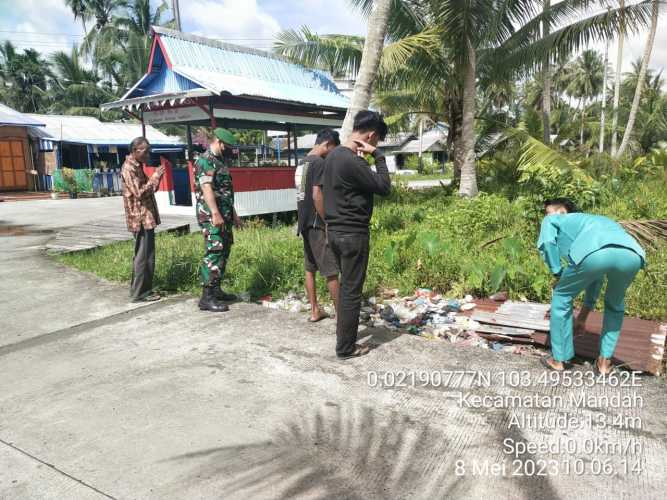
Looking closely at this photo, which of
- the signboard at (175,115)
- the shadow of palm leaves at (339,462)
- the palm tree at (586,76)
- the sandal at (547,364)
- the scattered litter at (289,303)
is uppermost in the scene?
the palm tree at (586,76)

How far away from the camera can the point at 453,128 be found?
14.4 meters

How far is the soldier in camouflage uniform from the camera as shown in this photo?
4.96 meters

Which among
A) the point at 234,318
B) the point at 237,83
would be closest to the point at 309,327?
the point at 234,318

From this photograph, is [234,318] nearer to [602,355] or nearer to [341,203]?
[341,203]

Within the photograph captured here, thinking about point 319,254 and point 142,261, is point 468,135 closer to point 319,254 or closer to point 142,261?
point 319,254

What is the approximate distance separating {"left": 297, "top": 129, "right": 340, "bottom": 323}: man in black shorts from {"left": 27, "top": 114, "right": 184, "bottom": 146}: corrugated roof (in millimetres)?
22676

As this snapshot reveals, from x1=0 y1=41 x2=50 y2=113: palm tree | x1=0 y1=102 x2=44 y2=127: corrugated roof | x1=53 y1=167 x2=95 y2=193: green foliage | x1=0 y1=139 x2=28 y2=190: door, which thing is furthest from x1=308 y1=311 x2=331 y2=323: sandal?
x1=0 y1=41 x2=50 y2=113: palm tree

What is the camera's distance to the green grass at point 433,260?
5316mm

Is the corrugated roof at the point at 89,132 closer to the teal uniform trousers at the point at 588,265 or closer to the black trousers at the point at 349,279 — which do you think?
the black trousers at the point at 349,279

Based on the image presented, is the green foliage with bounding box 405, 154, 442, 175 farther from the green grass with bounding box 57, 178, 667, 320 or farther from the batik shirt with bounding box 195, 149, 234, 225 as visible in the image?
the batik shirt with bounding box 195, 149, 234, 225

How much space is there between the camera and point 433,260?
19.7 ft

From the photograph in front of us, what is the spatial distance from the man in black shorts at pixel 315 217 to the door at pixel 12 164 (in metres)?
23.9

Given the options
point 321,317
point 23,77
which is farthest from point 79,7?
point 321,317

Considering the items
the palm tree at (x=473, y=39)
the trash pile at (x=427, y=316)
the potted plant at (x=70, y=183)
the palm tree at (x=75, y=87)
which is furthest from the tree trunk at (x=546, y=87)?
the palm tree at (x=75, y=87)
